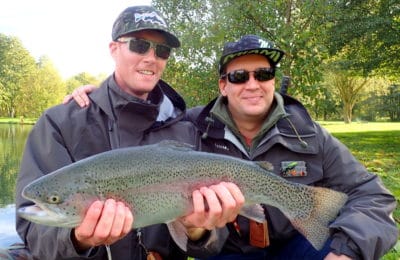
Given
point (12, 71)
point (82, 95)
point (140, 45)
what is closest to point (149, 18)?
point (140, 45)

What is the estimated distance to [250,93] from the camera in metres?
4.69

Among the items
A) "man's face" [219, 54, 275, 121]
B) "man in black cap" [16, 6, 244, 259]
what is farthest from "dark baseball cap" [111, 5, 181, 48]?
"man's face" [219, 54, 275, 121]

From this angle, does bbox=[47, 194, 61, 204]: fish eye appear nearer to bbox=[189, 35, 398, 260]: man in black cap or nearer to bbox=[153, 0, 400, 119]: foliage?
bbox=[189, 35, 398, 260]: man in black cap

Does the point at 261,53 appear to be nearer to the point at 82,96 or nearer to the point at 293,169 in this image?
the point at 293,169

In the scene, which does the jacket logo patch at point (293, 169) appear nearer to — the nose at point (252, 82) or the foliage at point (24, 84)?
the nose at point (252, 82)

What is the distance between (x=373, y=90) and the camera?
63094 mm

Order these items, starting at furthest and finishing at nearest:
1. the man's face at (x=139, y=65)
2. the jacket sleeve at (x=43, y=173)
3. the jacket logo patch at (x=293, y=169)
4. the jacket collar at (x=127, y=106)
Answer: the jacket logo patch at (x=293, y=169), the man's face at (x=139, y=65), the jacket collar at (x=127, y=106), the jacket sleeve at (x=43, y=173)

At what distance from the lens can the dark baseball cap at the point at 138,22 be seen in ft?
13.2

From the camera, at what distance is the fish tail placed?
3.80 m

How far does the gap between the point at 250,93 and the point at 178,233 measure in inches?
72.8

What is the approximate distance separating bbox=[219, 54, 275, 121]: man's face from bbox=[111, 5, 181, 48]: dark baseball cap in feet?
3.07

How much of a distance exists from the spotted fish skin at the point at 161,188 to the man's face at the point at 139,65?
3.10 ft

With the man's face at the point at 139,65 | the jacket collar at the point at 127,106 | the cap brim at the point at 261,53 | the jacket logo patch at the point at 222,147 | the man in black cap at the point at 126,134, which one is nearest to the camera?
the man in black cap at the point at 126,134

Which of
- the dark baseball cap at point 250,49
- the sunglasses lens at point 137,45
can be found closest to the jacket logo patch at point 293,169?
the dark baseball cap at point 250,49
